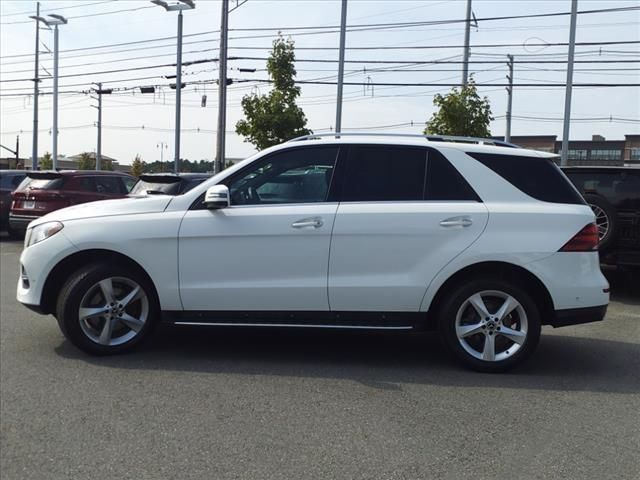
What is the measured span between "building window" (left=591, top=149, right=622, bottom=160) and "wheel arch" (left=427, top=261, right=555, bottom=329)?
7077 cm

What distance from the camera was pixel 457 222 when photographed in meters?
5.03

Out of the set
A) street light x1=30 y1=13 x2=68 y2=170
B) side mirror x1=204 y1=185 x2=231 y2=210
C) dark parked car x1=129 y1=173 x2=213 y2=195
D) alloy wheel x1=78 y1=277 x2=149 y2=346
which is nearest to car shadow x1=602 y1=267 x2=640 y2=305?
side mirror x1=204 y1=185 x2=231 y2=210

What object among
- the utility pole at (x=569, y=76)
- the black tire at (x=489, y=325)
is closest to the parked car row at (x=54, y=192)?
the black tire at (x=489, y=325)

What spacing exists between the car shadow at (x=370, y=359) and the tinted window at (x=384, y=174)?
136cm

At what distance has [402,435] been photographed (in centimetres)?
388

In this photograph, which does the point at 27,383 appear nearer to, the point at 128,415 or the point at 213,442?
the point at 128,415

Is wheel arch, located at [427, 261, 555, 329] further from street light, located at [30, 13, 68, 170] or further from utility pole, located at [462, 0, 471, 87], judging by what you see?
street light, located at [30, 13, 68, 170]

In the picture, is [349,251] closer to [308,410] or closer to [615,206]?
[308,410]

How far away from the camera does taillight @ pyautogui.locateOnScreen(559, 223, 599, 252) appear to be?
5000mm

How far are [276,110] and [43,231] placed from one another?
18373 mm

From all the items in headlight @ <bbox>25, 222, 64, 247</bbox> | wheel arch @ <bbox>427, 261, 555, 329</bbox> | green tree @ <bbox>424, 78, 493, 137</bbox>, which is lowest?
wheel arch @ <bbox>427, 261, 555, 329</bbox>

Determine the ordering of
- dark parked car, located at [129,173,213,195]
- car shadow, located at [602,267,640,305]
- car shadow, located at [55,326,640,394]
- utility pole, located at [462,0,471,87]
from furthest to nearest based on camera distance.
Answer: utility pole, located at [462,0,471,87] < dark parked car, located at [129,173,213,195] < car shadow, located at [602,267,640,305] < car shadow, located at [55,326,640,394]

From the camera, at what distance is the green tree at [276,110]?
23172 millimetres

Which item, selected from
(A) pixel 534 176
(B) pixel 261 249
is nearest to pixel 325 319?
(B) pixel 261 249
